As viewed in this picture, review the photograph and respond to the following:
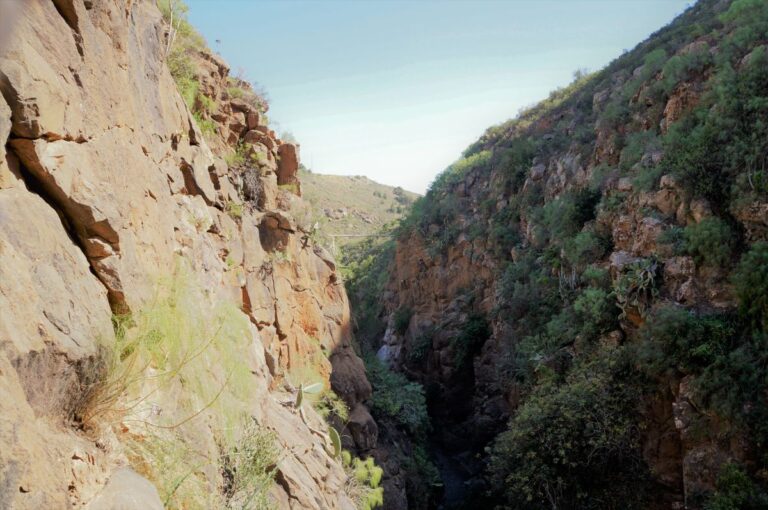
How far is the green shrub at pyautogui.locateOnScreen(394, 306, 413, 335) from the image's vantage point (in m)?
31.9

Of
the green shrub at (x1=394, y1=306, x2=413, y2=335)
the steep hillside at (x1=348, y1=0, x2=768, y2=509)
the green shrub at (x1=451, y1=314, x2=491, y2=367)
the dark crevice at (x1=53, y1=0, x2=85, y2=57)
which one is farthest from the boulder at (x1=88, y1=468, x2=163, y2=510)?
the green shrub at (x1=394, y1=306, x2=413, y2=335)

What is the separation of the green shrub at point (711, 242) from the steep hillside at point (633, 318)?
0.14 feet

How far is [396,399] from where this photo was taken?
1802 cm

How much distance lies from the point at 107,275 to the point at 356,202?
61.2 m

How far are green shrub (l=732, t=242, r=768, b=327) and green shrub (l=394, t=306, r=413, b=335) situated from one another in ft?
70.1

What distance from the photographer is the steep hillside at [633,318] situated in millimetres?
11430

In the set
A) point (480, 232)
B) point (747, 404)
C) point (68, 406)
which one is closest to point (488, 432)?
point (480, 232)

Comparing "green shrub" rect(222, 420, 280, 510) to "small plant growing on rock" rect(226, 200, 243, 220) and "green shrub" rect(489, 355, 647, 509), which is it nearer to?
"small plant growing on rock" rect(226, 200, 243, 220)

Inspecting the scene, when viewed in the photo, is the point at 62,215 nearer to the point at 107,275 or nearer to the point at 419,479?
the point at 107,275

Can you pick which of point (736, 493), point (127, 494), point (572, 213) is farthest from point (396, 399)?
point (127, 494)

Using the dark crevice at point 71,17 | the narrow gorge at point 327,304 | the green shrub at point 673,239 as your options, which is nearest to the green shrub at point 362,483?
the narrow gorge at point 327,304

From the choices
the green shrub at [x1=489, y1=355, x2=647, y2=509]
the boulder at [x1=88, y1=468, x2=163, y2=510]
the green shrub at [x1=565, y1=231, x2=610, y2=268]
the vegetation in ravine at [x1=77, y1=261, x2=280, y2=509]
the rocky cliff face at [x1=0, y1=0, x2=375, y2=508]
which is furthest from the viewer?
the green shrub at [x1=565, y1=231, x2=610, y2=268]

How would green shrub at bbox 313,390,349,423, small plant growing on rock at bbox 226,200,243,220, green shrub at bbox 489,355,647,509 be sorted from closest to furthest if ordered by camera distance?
small plant growing on rock at bbox 226,200,243,220 < green shrub at bbox 489,355,647,509 < green shrub at bbox 313,390,349,423

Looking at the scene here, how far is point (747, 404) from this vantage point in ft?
34.6
